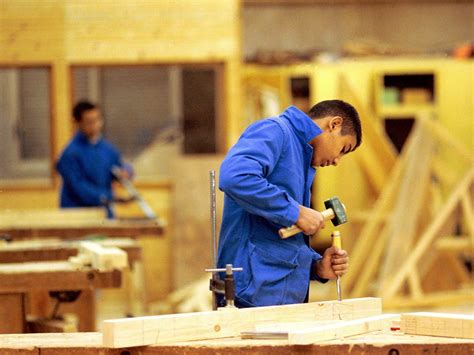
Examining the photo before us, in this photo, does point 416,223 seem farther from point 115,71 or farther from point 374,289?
point 115,71

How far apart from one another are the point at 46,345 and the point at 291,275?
3.63 feet

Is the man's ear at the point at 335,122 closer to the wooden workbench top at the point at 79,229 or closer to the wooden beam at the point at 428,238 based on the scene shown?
the wooden workbench top at the point at 79,229

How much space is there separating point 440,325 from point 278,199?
78 cm

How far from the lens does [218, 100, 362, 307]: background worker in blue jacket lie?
397 centimetres

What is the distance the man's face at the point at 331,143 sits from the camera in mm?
4234

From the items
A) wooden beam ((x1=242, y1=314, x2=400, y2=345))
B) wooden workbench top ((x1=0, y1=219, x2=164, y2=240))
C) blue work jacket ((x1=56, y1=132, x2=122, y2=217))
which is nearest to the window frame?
blue work jacket ((x1=56, y1=132, x2=122, y2=217))

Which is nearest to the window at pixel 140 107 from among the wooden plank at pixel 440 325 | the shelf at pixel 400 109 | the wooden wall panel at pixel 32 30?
the wooden wall panel at pixel 32 30

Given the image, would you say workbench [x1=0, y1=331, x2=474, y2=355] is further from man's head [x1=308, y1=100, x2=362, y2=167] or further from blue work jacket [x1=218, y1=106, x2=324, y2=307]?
man's head [x1=308, y1=100, x2=362, y2=167]

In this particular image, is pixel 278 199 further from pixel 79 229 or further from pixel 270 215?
pixel 79 229

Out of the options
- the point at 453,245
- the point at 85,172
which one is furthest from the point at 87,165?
the point at 453,245

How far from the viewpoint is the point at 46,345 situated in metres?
3.46

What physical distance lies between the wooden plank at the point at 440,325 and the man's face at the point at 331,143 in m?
0.87

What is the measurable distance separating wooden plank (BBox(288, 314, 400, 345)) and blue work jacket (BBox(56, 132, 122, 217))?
17.2 feet

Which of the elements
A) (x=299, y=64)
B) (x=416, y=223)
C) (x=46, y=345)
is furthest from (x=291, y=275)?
(x=299, y=64)
